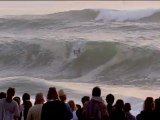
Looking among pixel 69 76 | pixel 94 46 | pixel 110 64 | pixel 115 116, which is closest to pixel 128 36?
pixel 94 46

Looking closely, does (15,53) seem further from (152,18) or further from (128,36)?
(152,18)

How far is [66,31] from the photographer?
111 ft

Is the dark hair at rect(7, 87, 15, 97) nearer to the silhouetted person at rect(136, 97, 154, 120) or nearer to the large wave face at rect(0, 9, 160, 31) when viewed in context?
the silhouetted person at rect(136, 97, 154, 120)

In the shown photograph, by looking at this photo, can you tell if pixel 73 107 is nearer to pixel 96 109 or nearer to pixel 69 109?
pixel 96 109

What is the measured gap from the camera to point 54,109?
295 inches

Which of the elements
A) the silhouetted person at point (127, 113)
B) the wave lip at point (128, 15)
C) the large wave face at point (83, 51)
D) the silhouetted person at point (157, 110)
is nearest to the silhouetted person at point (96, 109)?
the silhouetted person at point (127, 113)

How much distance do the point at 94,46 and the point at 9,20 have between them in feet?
41.8

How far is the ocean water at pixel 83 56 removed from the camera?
18906 millimetres

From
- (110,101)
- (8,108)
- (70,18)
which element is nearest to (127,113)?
(110,101)

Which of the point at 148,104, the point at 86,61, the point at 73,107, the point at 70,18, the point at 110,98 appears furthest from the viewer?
the point at 70,18

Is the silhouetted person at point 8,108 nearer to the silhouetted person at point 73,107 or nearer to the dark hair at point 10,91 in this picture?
the dark hair at point 10,91

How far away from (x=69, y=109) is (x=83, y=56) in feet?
63.5

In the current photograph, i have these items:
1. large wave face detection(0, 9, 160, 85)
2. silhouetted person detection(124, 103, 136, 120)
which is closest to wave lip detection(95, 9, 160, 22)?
large wave face detection(0, 9, 160, 85)

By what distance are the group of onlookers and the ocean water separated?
6625 millimetres
